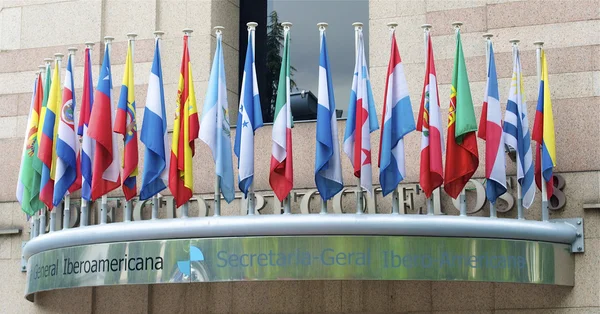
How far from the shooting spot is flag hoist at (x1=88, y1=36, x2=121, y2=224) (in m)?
18.7

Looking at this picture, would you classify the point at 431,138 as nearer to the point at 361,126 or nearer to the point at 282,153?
the point at 361,126

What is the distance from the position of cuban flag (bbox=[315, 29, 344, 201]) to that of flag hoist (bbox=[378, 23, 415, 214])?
2.14 ft

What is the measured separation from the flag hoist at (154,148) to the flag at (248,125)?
1.17 m

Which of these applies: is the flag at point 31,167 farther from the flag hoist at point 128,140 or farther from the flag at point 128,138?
the flag at point 128,138

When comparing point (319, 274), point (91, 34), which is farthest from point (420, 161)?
point (91, 34)

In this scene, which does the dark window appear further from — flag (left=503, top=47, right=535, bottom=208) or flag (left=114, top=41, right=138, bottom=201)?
flag (left=503, top=47, right=535, bottom=208)

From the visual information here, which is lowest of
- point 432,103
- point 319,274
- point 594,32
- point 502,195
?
point 319,274

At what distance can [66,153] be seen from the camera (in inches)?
753

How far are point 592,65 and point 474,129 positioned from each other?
8.26 feet

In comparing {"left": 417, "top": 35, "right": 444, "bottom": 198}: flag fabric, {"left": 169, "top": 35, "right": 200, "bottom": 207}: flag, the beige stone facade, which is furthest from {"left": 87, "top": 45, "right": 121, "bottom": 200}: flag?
{"left": 417, "top": 35, "right": 444, "bottom": 198}: flag fabric

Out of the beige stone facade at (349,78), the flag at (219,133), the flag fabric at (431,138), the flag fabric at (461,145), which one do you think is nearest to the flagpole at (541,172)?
the beige stone facade at (349,78)

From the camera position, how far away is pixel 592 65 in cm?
1895

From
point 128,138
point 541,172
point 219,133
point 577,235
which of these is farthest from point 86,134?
point 577,235

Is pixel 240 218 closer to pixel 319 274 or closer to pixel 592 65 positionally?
pixel 319 274
